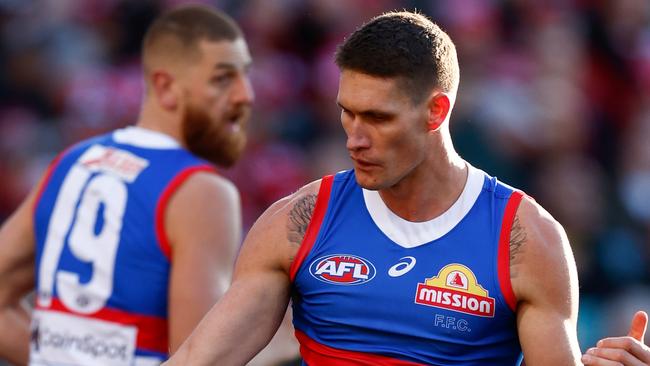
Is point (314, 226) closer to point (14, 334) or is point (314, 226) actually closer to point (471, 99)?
point (14, 334)

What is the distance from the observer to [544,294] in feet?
13.2

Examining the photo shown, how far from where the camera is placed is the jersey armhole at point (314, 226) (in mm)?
4258

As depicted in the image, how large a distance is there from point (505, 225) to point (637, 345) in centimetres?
57

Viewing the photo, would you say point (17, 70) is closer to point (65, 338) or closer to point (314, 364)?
point (65, 338)

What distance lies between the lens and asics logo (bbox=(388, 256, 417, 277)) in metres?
4.21

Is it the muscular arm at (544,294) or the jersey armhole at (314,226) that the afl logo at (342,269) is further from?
the muscular arm at (544,294)

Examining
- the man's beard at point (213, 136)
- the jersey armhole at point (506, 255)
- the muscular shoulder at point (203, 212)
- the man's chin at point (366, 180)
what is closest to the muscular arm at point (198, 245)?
the muscular shoulder at point (203, 212)

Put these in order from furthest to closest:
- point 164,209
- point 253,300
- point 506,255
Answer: point 164,209 → point 253,300 → point 506,255

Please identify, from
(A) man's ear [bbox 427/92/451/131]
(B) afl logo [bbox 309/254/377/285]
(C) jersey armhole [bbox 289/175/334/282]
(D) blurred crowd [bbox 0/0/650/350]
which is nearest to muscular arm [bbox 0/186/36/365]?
(C) jersey armhole [bbox 289/175/334/282]

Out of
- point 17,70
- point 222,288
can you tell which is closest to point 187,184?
point 222,288

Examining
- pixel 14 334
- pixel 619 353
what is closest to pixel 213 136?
pixel 14 334

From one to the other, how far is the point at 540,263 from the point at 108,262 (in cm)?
207

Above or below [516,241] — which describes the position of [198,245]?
below

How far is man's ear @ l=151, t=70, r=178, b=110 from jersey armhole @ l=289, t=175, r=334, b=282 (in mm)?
1534
